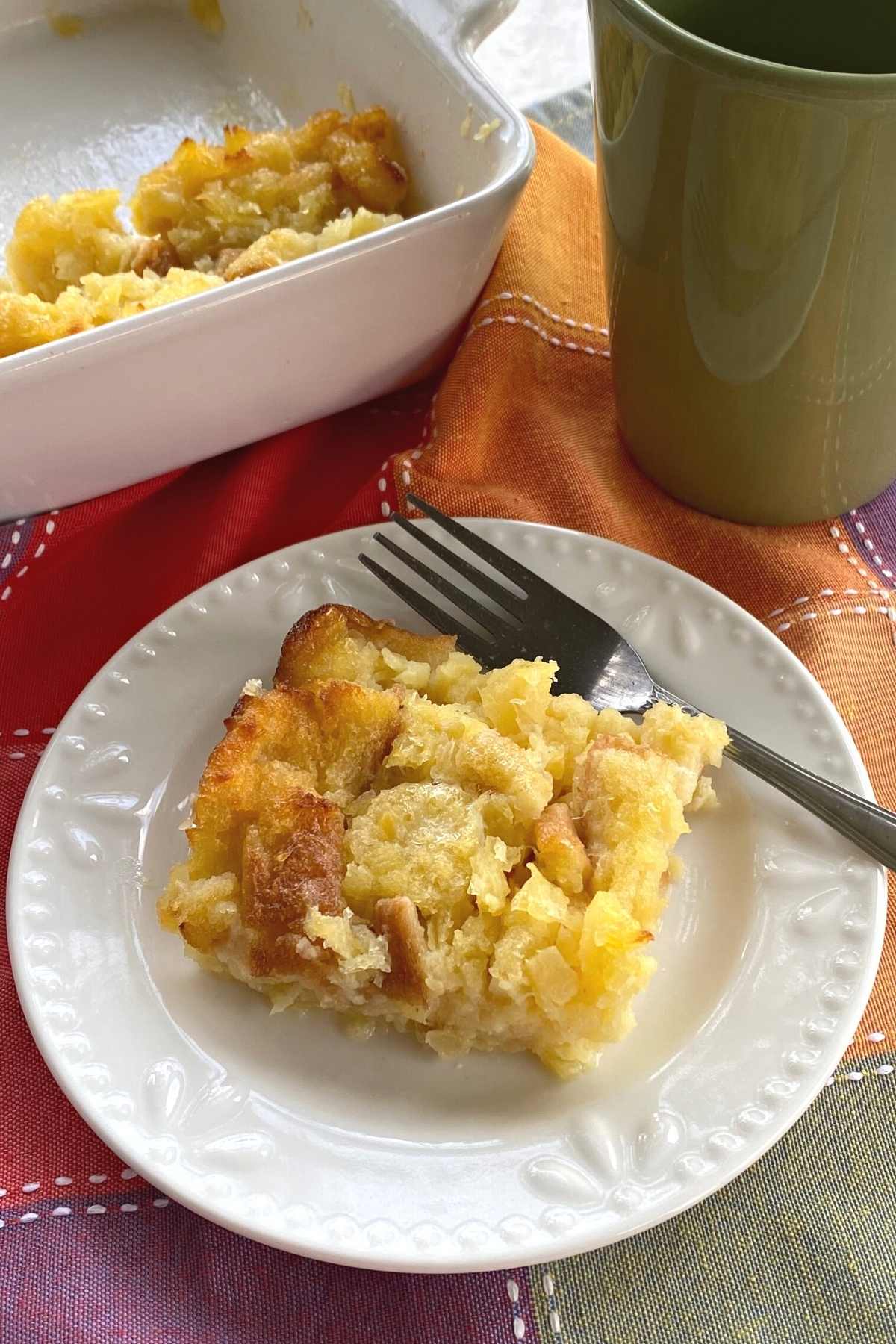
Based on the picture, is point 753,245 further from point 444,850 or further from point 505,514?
point 444,850

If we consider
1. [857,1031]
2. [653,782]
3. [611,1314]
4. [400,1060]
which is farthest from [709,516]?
[611,1314]

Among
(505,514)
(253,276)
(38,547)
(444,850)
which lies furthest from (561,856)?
(38,547)

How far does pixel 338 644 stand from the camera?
1300mm

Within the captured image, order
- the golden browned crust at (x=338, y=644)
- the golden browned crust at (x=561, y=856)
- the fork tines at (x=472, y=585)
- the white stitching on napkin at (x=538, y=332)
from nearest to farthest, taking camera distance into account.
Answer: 1. the golden browned crust at (x=561, y=856)
2. the golden browned crust at (x=338, y=644)
3. the fork tines at (x=472, y=585)
4. the white stitching on napkin at (x=538, y=332)

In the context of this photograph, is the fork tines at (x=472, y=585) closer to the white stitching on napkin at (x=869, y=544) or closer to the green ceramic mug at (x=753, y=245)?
the green ceramic mug at (x=753, y=245)

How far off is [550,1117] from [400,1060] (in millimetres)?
131

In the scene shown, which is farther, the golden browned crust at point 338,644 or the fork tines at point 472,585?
the fork tines at point 472,585

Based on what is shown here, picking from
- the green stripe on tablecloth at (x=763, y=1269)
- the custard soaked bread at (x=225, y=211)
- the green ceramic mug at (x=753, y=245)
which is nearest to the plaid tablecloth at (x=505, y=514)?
the green stripe on tablecloth at (x=763, y=1269)

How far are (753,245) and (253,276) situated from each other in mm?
499

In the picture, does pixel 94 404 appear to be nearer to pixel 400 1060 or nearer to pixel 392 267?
pixel 392 267

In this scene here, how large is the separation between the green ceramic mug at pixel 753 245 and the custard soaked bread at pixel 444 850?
0.41 m

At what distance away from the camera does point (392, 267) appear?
147 cm

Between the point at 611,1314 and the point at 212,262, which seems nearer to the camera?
the point at 611,1314

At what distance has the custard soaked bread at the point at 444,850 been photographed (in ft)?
3.46
